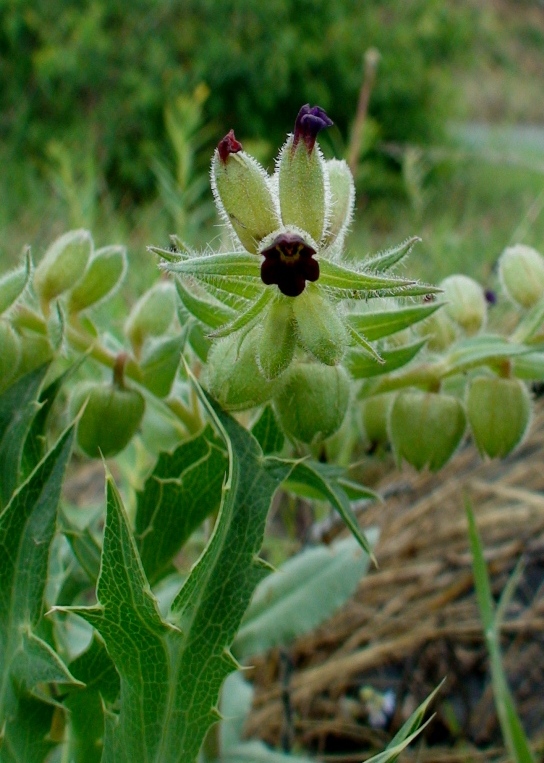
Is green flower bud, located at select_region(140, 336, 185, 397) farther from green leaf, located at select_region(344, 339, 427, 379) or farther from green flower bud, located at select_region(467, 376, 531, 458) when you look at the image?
green flower bud, located at select_region(467, 376, 531, 458)

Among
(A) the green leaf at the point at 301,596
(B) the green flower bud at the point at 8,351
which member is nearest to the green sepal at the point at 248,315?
(B) the green flower bud at the point at 8,351

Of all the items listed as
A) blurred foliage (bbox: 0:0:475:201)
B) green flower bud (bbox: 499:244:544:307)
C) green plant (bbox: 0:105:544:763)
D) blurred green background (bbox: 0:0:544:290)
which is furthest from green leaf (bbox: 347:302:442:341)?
blurred foliage (bbox: 0:0:475:201)

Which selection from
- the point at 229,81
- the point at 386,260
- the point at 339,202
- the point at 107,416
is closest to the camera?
the point at 386,260

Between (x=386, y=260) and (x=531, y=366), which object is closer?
(x=386, y=260)

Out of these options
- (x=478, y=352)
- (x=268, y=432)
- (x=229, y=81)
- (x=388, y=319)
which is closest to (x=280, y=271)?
(x=388, y=319)

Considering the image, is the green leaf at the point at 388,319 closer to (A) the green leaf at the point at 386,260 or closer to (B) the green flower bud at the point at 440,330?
(A) the green leaf at the point at 386,260

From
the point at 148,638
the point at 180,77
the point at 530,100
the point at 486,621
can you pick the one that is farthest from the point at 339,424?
the point at 530,100

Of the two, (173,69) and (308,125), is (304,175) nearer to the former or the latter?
(308,125)
